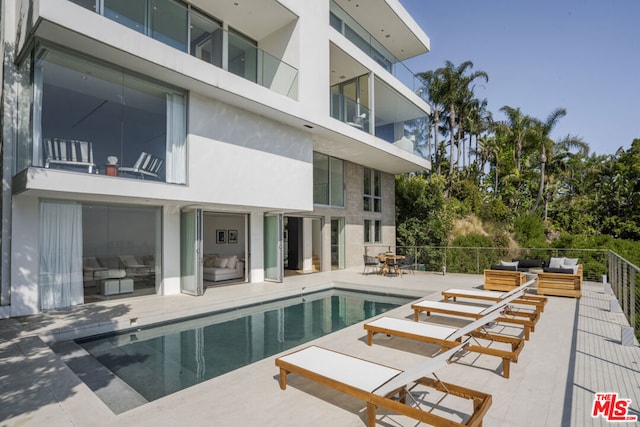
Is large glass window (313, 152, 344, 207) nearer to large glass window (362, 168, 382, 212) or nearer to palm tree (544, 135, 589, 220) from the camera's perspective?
large glass window (362, 168, 382, 212)

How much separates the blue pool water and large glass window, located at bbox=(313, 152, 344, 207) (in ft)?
20.8

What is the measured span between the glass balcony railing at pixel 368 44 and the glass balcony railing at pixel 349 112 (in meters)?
2.53

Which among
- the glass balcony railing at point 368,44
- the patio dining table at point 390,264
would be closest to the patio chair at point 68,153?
the glass balcony railing at point 368,44

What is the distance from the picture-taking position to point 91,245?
8742mm

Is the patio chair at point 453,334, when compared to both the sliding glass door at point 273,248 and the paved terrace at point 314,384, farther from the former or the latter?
the sliding glass door at point 273,248

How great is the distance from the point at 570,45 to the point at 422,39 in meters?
6.77

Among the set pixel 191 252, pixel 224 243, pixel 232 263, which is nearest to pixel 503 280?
pixel 191 252

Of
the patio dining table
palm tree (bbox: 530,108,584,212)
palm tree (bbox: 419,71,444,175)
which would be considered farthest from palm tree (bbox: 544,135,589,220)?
the patio dining table

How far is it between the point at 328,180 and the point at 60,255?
414 inches

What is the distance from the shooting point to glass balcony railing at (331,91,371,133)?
12.8m

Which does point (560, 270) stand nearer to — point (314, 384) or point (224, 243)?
point (314, 384)

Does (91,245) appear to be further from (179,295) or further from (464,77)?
(464,77)

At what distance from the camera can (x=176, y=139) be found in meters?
9.04

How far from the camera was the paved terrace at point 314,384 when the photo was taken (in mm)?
3520
